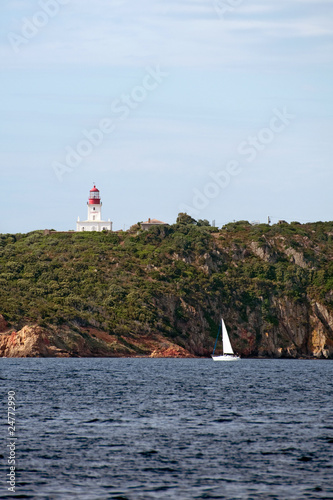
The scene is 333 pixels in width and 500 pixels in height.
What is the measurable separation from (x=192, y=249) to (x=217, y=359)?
167 feet

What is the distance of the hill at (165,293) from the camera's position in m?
138

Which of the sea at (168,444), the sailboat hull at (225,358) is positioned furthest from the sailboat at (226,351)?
the sea at (168,444)

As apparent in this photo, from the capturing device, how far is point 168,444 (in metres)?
34.6

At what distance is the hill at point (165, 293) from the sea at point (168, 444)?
74.1 metres

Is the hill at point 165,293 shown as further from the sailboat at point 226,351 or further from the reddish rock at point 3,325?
the sailboat at point 226,351

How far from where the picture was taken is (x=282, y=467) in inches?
1165

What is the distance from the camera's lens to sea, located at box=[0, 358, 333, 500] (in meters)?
25.9

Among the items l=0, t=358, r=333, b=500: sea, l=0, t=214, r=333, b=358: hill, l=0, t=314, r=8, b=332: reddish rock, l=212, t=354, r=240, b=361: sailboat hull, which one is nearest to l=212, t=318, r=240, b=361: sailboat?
l=212, t=354, r=240, b=361: sailboat hull

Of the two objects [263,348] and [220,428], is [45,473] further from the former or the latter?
[263,348]

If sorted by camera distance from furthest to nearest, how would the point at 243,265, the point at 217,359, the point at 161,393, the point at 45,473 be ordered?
the point at 243,265 → the point at 217,359 → the point at 161,393 → the point at 45,473

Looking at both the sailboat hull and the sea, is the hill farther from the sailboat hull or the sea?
the sea

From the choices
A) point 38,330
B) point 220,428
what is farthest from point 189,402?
point 38,330

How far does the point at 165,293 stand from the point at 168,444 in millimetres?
125376

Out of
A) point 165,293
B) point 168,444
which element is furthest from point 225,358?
point 168,444
